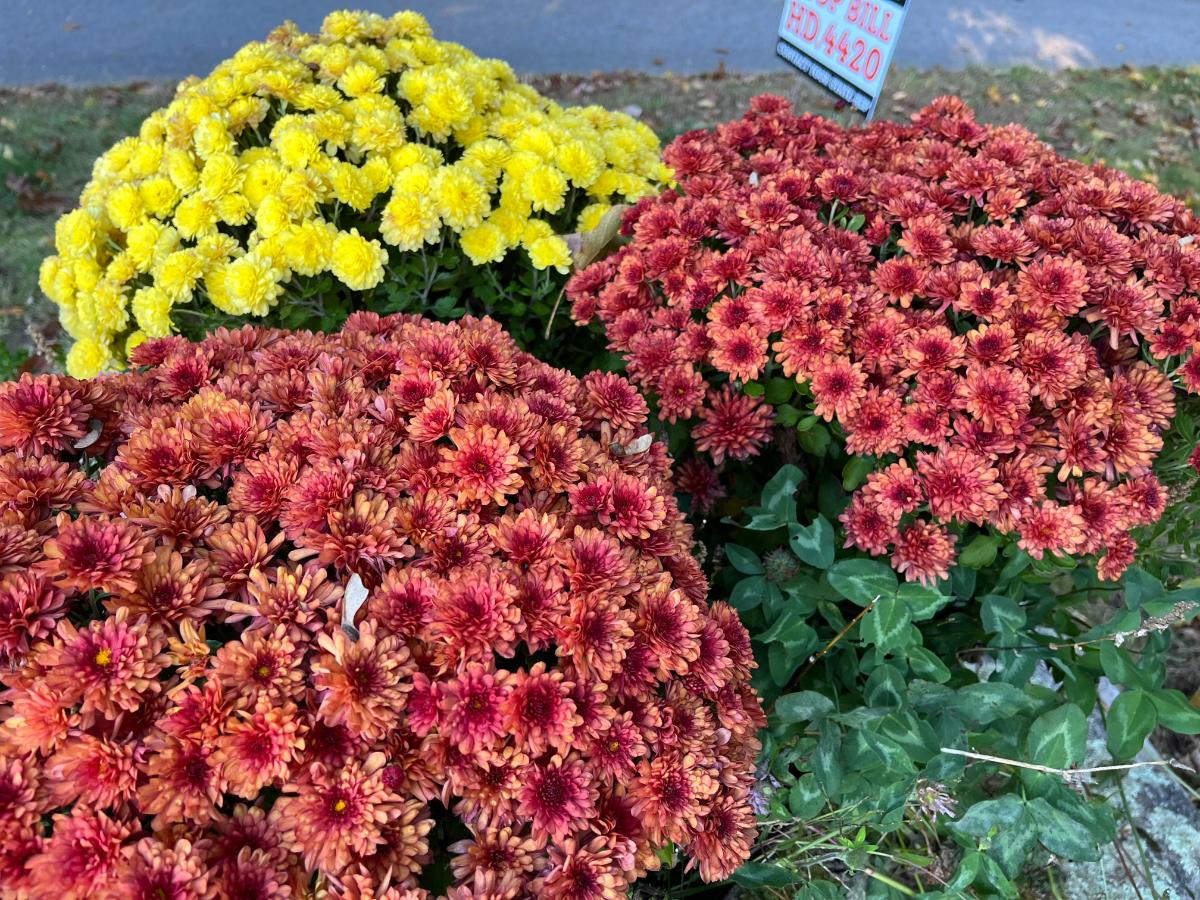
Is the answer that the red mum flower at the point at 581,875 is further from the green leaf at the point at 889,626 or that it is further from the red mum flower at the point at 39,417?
the red mum flower at the point at 39,417

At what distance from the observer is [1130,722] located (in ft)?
5.31

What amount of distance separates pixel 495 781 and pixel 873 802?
86cm

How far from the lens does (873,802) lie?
161 cm

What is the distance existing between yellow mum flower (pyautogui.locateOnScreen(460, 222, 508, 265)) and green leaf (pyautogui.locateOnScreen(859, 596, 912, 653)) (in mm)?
1233

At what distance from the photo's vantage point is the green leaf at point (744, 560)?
180cm

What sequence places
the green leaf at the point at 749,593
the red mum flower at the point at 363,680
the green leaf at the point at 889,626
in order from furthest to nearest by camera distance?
the green leaf at the point at 749,593 < the green leaf at the point at 889,626 < the red mum flower at the point at 363,680

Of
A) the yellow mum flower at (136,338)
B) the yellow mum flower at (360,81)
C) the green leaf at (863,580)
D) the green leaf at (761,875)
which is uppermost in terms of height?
the yellow mum flower at (360,81)

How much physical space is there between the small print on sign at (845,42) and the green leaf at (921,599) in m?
1.35

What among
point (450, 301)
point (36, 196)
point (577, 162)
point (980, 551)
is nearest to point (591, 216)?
point (577, 162)

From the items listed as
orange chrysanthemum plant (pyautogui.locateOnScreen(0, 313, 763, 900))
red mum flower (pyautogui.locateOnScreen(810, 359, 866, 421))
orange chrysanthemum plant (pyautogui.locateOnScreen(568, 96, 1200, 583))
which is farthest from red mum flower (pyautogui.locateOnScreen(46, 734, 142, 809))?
red mum flower (pyautogui.locateOnScreen(810, 359, 866, 421))

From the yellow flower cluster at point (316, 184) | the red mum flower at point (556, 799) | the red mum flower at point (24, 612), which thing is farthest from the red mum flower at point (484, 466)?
the yellow flower cluster at point (316, 184)

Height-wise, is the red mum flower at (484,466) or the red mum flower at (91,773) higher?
the red mum flower at (484,466)

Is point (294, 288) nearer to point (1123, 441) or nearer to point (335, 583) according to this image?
point (335, 583)

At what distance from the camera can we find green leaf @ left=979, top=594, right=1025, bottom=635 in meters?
1.70
